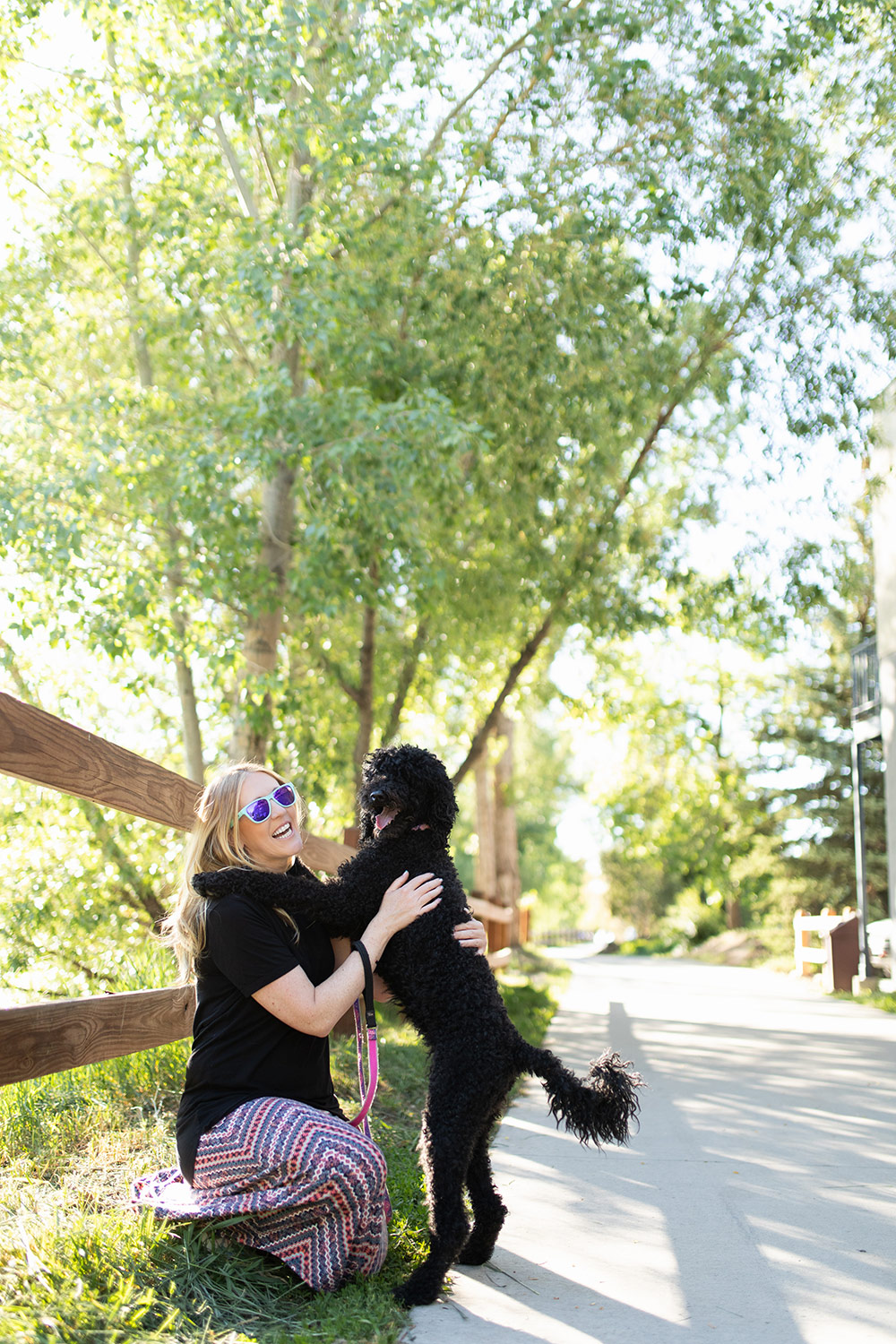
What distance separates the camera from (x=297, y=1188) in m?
2.67

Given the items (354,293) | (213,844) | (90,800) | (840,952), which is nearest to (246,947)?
(213,844)

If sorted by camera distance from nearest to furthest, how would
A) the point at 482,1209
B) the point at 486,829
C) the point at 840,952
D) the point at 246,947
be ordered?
1. the point at 246,947
2. the point at 482,1209
3. the point at 840,952
4. the point at 486,829

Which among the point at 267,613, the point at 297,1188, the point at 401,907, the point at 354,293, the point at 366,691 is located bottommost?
the point at 297,1188

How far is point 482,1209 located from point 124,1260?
0.95 meters

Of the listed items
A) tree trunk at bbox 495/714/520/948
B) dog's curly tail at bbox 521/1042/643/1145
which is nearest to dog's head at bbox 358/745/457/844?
dog's curly tail at bbox 521/1042/643/1145

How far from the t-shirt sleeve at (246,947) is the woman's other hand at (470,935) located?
1.44 ft

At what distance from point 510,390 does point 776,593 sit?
151 inches

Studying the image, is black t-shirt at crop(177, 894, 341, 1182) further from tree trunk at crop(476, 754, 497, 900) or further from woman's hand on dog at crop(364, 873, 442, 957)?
tree trunk at crop(476, 754, 497, 900)

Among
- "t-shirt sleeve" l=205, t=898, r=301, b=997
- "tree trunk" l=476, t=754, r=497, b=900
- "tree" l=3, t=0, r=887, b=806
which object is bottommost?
"t-shirt sleeve" l=205, t=898, r=301, b=997

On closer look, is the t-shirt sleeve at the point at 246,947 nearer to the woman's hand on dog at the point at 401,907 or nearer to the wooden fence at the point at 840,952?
the woman's hand on dog at the point at 401,907

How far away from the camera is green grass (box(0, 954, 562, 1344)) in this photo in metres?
2.37

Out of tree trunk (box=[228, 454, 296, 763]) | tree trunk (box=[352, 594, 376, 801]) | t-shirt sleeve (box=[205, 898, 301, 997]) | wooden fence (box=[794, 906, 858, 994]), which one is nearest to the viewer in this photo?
t-shirt sleeve (box=[205, 898, 301, 997])

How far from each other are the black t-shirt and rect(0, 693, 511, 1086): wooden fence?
1.11 feet

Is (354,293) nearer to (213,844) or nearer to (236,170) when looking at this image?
(236,170)
